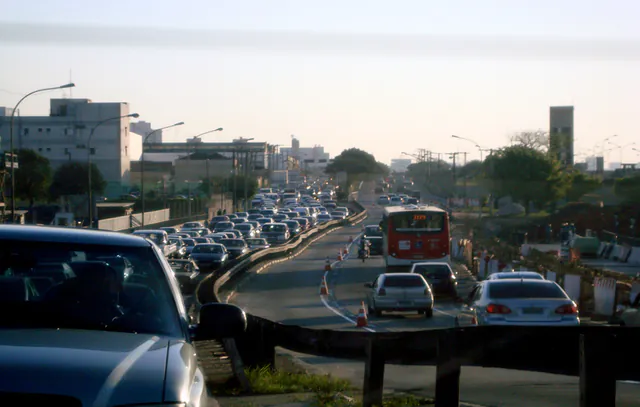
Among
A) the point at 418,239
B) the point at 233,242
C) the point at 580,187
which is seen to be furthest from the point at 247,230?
the point at 580,187

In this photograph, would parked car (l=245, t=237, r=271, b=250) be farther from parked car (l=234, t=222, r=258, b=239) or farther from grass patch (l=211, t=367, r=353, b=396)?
grass patch (l=211, t=367, r=353, b=396)

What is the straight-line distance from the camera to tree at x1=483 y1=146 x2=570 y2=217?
293 feet

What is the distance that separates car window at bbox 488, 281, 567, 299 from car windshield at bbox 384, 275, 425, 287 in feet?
24.3

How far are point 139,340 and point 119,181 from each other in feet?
355

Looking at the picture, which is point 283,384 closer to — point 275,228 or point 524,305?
point 524,305

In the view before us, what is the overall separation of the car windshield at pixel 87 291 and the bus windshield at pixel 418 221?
117 ft

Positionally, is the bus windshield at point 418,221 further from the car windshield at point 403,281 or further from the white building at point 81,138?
the white building at point 81,138

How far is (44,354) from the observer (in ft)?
12.3

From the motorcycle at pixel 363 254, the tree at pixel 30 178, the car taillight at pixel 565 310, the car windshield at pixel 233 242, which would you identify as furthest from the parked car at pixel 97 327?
the tree at pixel 30 178

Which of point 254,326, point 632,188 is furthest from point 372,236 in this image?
point 254,326

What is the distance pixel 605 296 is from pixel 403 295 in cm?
531

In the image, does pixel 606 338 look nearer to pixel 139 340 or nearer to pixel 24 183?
pixel 139 340

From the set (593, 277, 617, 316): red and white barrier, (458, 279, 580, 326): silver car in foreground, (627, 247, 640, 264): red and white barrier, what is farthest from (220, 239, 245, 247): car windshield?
(458, 279, 580, 326): silver car in foreground

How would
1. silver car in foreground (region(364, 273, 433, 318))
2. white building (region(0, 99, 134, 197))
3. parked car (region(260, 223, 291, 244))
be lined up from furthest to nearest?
1. white building (region(0, 99, 134, 197))
2. parked car (region(260, 223, 291, 244))
3. silver car in foreground (region(364, 273, 433, 318))
